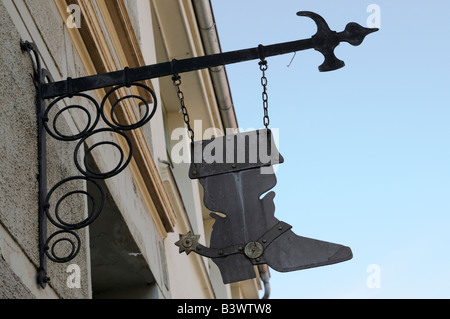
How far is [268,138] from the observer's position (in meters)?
4.01

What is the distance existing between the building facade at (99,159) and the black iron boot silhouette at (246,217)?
0.41 m

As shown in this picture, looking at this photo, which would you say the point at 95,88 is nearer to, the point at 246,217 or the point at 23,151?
the point at 23,151

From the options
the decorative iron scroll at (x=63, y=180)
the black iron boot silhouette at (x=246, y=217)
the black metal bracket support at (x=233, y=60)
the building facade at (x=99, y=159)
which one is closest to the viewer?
the building facade at (x=99, y=159)

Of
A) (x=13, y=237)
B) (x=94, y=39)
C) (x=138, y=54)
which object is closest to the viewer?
(x=13, y=237)

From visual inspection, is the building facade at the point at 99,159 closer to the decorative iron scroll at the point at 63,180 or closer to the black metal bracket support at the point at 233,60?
the decorative iron scroll at the point at 63,180

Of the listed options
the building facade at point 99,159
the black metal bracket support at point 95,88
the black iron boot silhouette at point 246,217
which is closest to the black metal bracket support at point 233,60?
the black metal bracket support at point 95,88

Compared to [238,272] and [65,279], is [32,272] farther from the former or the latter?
[238,272]

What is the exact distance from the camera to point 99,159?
4.95 meters

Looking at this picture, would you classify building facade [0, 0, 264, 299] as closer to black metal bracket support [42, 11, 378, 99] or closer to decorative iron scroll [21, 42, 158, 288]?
decorative iron scroll [21, 42, 158, 288]

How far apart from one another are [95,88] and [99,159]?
1100mm

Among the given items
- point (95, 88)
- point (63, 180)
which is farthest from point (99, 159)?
point (63, 180)

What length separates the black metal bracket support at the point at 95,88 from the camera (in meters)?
3.66
